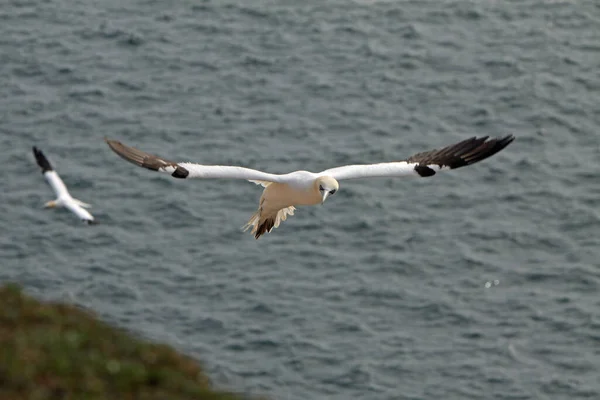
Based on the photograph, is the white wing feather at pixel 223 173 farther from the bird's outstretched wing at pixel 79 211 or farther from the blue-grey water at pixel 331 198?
the bird's outstretched wing at pixel 79 211

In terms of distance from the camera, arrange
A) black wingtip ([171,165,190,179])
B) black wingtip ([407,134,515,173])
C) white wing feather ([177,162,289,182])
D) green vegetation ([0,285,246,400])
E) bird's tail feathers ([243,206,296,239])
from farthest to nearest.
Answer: bird's tail feathers ([243,206,296,239]) → black wingtip ([407,134,515,173]) → white wing feather ([177,162,289,182]) → black wingtip ([171,165,190,179]) → green vegetation ([0,285,246,400])

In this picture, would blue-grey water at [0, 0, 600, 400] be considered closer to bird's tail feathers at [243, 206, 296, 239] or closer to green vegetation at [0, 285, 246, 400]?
bird's tail feathers at [243, 206, 296, 239]

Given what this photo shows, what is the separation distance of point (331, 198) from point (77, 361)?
1991 cm

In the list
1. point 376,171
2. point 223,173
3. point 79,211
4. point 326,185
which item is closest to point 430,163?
point 376,171

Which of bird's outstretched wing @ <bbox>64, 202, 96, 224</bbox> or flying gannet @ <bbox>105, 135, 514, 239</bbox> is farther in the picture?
bird's outstretched wing @ <bbox>64, 202, 96, 224</bbox>

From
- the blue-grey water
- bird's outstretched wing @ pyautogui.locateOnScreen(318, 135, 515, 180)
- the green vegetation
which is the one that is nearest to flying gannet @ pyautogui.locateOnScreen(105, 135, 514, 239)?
bird's outstretched wing @ pyautogui.locateOnScreen(318, 135, 515, 180)

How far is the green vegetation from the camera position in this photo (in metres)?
14.2

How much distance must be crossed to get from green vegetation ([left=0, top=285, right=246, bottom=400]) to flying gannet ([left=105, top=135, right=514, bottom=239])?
2529 millimetres

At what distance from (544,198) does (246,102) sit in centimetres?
992

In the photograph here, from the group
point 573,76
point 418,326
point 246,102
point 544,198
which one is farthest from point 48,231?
point 573,76

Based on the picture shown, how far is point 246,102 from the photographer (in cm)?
3800

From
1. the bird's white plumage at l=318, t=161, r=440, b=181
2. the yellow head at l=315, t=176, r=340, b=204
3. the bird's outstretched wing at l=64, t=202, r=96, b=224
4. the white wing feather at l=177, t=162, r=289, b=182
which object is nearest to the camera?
the yellow head at l=315, t=176, r=340, b=204

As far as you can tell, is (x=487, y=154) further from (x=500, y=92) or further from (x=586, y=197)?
(x=500, y=92)

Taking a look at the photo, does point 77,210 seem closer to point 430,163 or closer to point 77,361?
point 430,163
